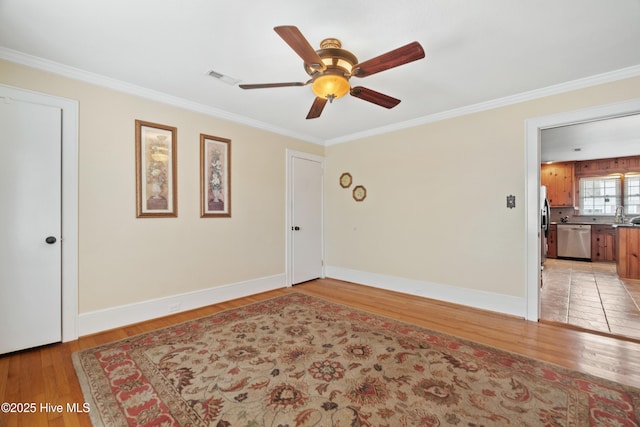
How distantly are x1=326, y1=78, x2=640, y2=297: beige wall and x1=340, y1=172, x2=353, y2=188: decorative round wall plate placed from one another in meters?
0.09

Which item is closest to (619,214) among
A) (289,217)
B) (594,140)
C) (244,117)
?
(594,140)

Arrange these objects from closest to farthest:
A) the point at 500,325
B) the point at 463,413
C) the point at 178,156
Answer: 1. the point at 463,413
2. the point at 500,325
3. the point at 178,156

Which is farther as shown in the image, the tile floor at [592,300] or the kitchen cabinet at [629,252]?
the kitchen cabinet at [629,252]

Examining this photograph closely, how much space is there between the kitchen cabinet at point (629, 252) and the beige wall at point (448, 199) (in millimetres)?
3762

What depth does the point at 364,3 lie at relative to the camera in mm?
1722

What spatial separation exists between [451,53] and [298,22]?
130cm

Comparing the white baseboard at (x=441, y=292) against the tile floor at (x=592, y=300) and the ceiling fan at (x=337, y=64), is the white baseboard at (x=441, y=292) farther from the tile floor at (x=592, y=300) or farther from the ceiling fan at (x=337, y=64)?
the ceiling fan at (x=337, y=64)

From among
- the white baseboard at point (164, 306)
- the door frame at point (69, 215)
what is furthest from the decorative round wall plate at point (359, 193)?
the door frame at point (69, 215)

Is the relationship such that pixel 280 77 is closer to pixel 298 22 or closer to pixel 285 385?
pixel 298 22

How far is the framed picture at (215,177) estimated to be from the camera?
3.46 metres

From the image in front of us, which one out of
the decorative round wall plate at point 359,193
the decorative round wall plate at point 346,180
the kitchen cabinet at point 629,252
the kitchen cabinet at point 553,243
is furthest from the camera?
the kitchen cabinet at point 553,243

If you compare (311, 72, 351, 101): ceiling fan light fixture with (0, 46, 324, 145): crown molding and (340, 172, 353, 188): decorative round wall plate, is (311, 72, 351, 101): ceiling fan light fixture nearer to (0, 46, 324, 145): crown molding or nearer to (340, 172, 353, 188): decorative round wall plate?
(0, 46, 324, 145): crown molding

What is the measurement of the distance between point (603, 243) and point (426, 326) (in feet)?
22.4

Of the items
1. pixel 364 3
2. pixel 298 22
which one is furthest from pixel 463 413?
pixel 298 22
